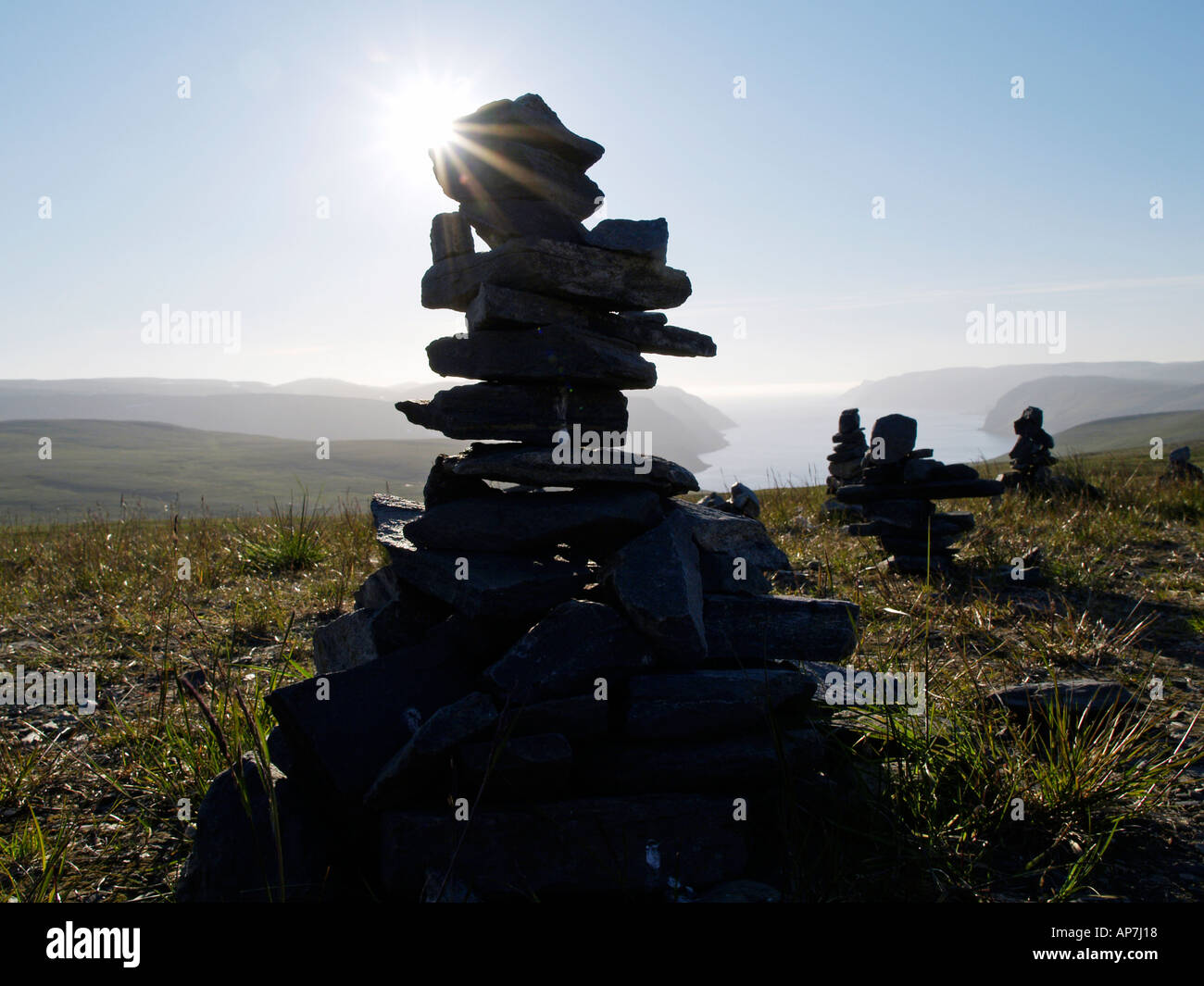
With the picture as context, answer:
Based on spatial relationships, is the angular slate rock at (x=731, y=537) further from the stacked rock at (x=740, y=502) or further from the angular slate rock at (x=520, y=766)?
the stacked rock at (x=740, y=502)

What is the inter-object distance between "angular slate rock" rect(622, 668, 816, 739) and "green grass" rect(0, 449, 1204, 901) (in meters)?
0.57

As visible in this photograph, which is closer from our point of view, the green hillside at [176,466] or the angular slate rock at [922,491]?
the angular slate rock at [922,491]

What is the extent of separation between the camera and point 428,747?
3.64 metres

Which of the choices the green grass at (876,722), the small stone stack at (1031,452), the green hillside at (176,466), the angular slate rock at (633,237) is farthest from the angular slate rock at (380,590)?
the green hillside at (176,466)

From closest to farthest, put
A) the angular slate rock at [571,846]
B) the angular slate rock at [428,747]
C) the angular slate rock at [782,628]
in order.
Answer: the angular slate rock at [571,846], the angular slate rock at [428,747], the angular slate rock at [782,628]

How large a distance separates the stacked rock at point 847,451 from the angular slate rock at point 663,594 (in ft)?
46.5

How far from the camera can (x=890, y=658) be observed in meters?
5.94

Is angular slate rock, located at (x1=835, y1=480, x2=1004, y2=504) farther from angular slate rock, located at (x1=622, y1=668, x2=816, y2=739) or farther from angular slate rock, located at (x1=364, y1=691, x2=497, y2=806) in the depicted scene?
angular slate rock, located at (x1=364, y1=691, x2=497, y2=806)

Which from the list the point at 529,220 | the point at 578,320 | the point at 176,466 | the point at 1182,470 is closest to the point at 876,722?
the point at 578,320

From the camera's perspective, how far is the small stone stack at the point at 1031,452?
16797mm

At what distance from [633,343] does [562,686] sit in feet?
9.92

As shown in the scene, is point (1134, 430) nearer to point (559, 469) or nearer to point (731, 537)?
point (731, 537)
